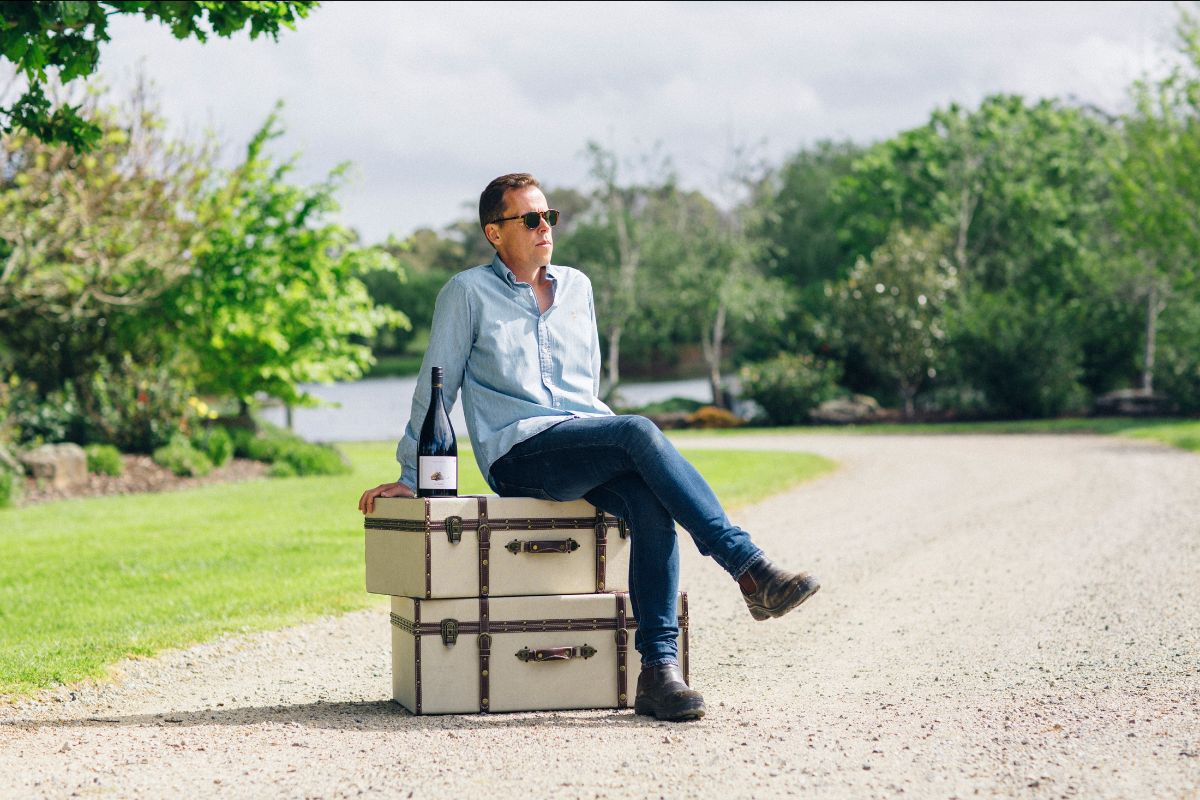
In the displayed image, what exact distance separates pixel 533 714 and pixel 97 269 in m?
13.2

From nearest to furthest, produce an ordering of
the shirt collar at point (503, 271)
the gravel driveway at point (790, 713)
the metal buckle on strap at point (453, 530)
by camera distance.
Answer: the gravel driveway at point (790, 713) → the metal buckle on strap at point (453, 530) → the shirt collar at point (503, 271)

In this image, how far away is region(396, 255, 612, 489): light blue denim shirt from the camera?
16.1 ft

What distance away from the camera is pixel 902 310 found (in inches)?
1203

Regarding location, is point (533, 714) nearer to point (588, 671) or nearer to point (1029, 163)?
point (588, 671)

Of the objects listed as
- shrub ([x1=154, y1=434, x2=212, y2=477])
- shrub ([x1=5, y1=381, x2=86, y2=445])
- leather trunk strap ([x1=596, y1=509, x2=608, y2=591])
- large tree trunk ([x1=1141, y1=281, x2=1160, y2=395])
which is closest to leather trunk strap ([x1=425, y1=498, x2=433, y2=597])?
leather trunk strap ([x1=596, y1=509, x2=608, y2=591])

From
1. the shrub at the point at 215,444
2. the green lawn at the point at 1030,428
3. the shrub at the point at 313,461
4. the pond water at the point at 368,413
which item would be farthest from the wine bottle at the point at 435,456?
the pond water at the point at 368,413

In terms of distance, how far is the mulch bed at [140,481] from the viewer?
14.8 m

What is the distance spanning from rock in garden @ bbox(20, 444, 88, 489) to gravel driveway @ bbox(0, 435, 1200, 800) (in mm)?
8997

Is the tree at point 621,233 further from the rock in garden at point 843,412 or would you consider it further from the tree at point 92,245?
the tree at point 92,245

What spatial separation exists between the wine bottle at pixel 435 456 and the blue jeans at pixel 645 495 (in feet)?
0.85

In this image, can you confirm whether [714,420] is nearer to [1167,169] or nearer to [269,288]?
[1167,169]

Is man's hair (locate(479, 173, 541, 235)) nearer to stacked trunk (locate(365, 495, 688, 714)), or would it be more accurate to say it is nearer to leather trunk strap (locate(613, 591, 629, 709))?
stacked trunk (locate(365, 495, 688, 714))

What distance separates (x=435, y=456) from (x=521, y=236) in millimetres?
892

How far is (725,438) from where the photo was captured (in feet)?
82.2
